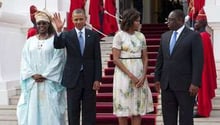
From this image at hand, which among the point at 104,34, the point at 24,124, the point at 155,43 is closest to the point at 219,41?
the point at 155,43

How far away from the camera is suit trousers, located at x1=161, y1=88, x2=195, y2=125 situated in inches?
235

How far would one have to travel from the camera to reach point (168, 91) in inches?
238

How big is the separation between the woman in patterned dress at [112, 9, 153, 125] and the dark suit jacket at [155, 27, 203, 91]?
25.0 inches

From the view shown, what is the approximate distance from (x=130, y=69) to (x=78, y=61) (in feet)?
2.13

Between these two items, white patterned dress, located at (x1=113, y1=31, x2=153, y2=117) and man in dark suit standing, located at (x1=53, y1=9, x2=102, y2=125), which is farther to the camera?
white patterned dress, located at (x1=113, y1=31, x2=153, y2=117)

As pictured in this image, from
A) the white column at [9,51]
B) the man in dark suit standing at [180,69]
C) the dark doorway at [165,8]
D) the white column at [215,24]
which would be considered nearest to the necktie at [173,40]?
the man in dark suit standing at [180,69]

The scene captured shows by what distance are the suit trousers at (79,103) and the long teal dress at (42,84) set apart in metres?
0.17

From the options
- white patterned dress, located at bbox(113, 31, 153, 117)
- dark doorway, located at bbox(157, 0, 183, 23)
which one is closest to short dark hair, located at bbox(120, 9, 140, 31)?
white patterned dress, located at bbox(113, 31, 153, 117)

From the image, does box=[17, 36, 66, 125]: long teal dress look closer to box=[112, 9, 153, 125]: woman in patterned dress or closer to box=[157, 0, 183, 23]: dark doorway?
box=[112, 9, 153, 125]: woman in patterned dress

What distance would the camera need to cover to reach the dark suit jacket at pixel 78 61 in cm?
643

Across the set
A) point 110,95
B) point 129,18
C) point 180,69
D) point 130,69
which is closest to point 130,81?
point 130,69

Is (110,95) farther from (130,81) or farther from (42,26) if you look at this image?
(42,26)

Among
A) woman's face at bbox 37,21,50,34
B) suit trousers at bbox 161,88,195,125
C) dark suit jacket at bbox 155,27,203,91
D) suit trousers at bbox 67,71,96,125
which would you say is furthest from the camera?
suit trousers at bbox 67,71,96,125

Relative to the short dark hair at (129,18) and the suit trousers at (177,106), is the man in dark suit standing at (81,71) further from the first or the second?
the suit trousers at (177,106)
